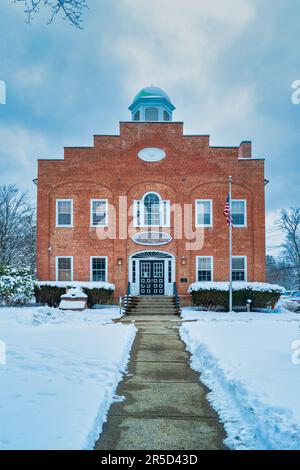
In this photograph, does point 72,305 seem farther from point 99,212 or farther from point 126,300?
point 99,212

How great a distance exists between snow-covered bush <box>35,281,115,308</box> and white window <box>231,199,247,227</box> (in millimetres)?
8886

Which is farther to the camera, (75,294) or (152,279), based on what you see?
(152,279)

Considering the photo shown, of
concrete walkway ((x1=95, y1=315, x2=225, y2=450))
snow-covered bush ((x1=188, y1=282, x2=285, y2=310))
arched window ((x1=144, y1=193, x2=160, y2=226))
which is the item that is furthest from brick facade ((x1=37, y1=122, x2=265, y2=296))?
concrete walkway ((x1=95, y1=315, x2=225, y2=450))

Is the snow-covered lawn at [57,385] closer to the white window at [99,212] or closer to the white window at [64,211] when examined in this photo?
the white window at [99,212]

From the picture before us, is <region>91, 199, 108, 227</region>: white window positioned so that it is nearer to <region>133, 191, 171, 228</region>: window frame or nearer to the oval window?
<region>133, 191, 171, 228</region>: window frame

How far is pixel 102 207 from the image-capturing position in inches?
1007

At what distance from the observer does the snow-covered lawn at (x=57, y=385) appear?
174 inches

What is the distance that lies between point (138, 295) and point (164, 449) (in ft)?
67.3

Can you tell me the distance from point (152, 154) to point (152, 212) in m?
3.64

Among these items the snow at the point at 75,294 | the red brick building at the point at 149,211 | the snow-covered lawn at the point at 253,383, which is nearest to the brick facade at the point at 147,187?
the red brick building at the point at 149,211

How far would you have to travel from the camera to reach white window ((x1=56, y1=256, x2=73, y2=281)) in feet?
82.5

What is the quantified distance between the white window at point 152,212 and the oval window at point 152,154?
2.20 meters

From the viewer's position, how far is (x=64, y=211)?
25672mm

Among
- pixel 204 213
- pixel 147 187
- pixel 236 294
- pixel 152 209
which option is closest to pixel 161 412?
pixel 236 294
